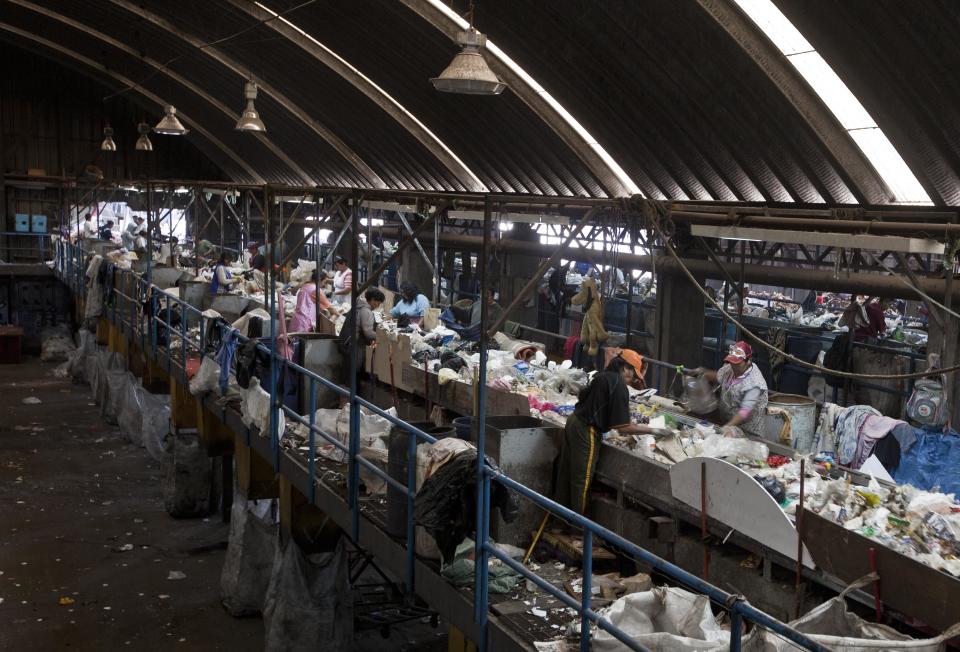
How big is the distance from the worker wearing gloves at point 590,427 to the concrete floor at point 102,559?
4.88 metres

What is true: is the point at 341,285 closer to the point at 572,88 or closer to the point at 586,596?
the point at 572,88

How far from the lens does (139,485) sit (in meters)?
16.9

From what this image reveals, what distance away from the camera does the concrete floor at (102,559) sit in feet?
37.4

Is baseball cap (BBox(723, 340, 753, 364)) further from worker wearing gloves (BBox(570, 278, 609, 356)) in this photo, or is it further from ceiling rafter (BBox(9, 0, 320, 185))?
ceiling rafter (BBox(9, 0, 320, 185))

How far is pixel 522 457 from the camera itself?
7609 millimetres

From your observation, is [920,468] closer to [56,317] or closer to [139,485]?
[139,485]

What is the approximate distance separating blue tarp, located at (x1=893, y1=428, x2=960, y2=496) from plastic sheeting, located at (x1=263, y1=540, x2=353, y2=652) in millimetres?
5893

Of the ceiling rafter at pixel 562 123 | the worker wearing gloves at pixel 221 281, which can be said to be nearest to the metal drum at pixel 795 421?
the ceiling rafter at pixel 562 123

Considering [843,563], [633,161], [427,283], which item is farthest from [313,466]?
[427,283]

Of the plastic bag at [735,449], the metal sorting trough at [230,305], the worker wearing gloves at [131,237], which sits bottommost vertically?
the plastic bag at [735,449]

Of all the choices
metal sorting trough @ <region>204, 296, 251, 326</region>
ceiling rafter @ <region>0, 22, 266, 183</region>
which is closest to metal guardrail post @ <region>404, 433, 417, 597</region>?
metal sorting trough @ <region>204, 296, 251, 326</region>

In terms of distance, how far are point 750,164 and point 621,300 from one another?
8645 mm

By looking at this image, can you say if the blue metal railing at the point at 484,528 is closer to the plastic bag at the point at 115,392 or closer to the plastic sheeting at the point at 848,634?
the plastic sheeting at the point at 848,634

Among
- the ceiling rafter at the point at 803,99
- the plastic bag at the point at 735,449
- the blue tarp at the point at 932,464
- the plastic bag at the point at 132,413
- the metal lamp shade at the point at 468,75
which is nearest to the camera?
the plastic bag at the point at 735,449
